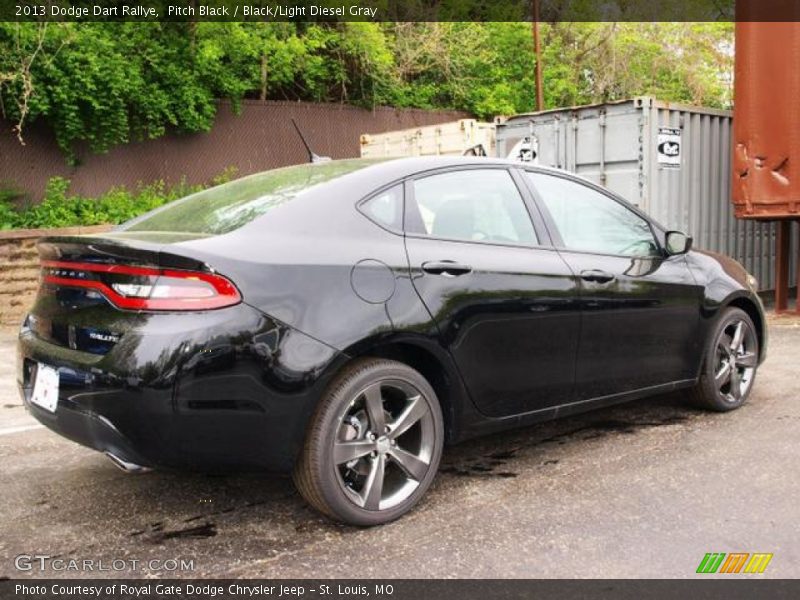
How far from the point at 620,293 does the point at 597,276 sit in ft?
0.64

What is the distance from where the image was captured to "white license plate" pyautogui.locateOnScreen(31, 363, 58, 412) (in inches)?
124

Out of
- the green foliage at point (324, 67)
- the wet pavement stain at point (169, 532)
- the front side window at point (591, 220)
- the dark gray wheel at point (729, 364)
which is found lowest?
the wet pavement stain at point (169, 532)

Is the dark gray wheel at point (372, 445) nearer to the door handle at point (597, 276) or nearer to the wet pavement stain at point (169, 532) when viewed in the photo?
the wet pavement stain at point (169, 532)

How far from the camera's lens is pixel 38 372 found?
328 centimetres

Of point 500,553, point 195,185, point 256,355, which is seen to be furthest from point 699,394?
point 195,185

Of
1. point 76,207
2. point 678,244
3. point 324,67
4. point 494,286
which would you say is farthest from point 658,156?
point 324,67

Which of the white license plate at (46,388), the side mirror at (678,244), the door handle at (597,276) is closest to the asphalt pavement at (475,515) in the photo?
the white license plate at (46,388)

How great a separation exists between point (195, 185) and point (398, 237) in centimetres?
1246

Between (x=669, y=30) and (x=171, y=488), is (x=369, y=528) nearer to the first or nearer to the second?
(x=171, y=488)

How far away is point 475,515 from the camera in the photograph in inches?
136

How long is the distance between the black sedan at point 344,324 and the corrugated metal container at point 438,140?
7.40 m

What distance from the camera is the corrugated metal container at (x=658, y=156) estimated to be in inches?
387

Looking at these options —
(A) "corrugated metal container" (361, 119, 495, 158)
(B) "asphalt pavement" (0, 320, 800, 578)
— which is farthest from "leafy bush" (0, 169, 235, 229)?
(B) "asphalt pavement" (0, 320, 800, 578)

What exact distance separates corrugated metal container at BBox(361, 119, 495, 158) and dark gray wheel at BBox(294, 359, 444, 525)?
26.6 ft
